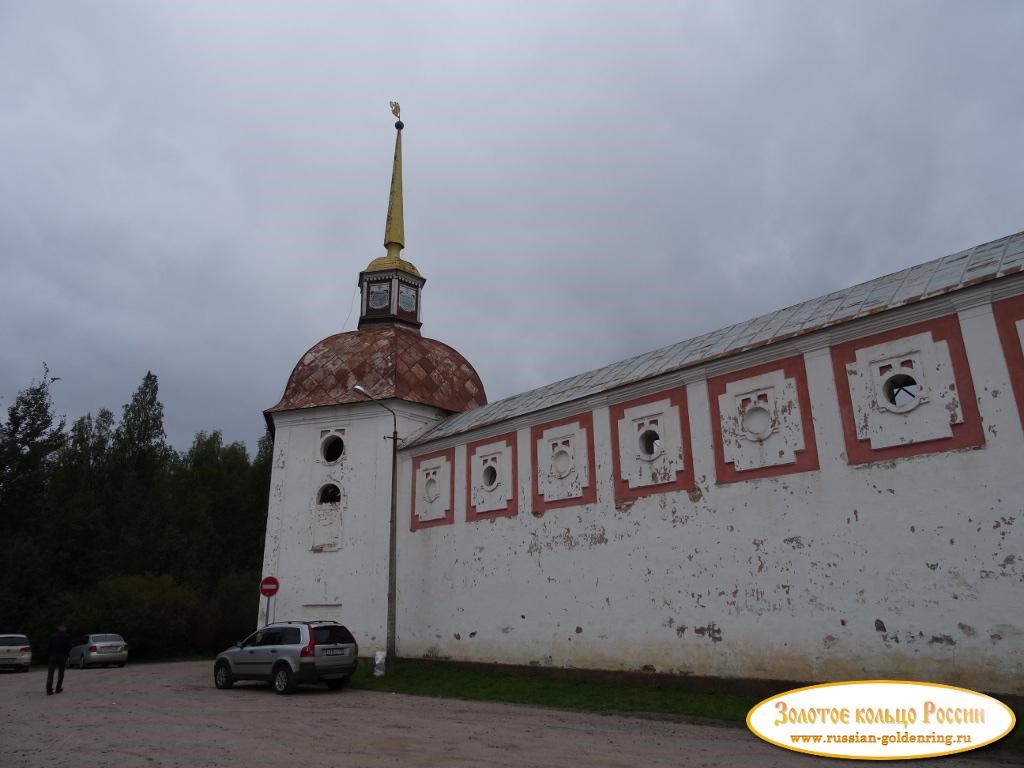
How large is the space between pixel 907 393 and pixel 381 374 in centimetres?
1510

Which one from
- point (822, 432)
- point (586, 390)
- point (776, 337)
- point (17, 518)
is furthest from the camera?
point (17, 518)

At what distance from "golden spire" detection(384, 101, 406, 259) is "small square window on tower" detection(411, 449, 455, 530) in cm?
1181

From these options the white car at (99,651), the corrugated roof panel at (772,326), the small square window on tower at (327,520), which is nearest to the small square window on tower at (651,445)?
the corrugated roof panel at (772,326)

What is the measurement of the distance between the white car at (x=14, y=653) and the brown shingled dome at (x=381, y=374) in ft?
36.3

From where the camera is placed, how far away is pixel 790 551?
1099 centimetres

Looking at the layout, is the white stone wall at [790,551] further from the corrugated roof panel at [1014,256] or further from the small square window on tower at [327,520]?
the small square window on tower at [327,520]

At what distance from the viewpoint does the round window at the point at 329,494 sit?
20328mm

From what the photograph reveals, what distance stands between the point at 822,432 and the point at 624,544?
4517 millimetres

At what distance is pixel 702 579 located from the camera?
1209 cm

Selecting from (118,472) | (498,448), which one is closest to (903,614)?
(498,448)

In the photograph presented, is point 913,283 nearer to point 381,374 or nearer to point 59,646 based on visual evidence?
point 381,374

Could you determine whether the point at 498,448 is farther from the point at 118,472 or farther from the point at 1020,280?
the point at 118,472

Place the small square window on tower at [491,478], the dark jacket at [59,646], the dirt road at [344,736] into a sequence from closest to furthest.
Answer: the dirt road at [344,736], the dark jacket at [59,646], the small square window on tower at [491,478]

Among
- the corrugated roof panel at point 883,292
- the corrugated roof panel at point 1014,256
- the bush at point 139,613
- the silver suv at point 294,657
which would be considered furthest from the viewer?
the bush at point 139,613
